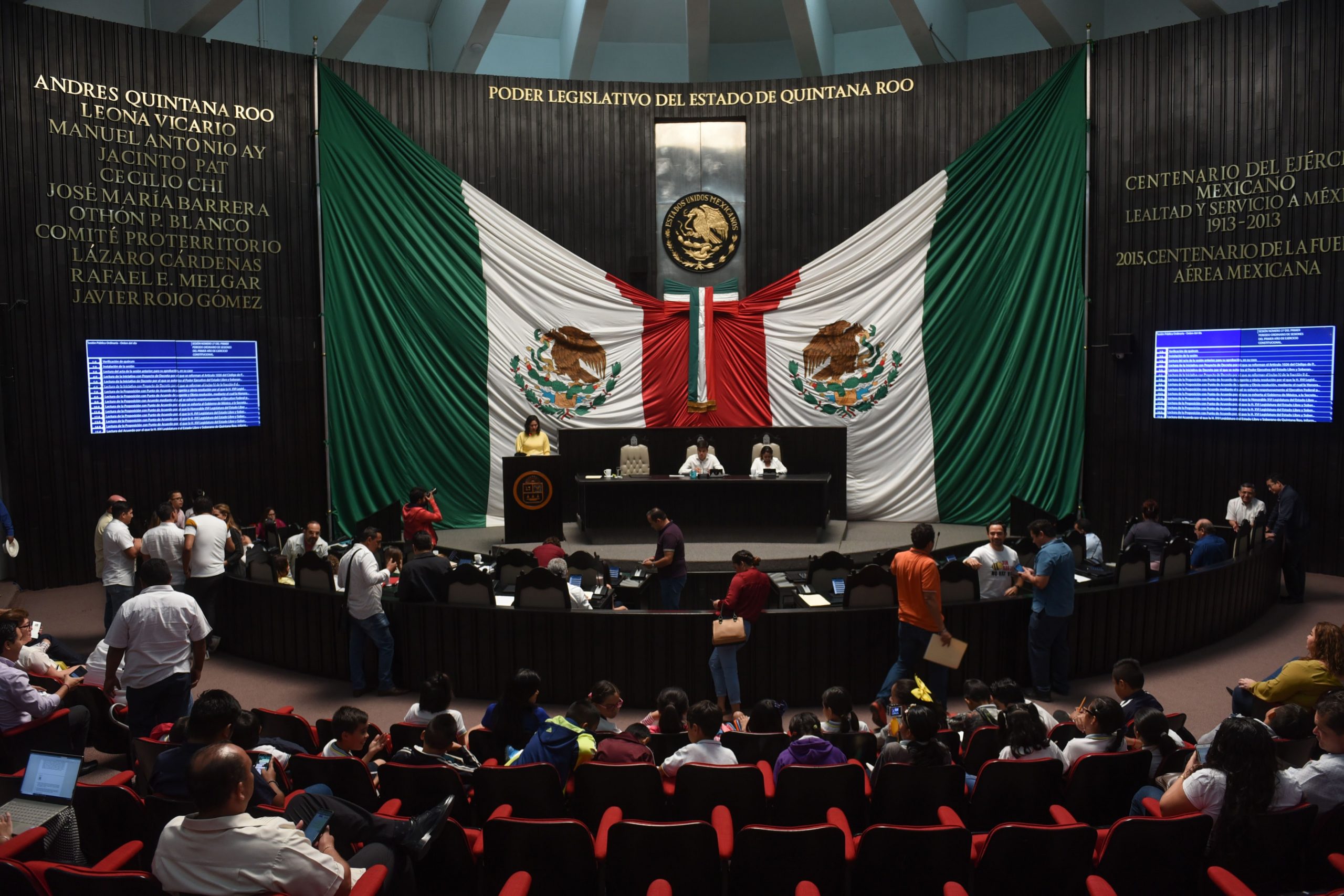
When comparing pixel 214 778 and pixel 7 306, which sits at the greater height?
pixel 7 306

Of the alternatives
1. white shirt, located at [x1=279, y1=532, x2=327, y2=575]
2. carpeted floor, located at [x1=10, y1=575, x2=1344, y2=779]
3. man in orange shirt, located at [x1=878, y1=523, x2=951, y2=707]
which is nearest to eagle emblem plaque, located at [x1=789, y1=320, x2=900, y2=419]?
carpeted floor, located at [x1=10, y1=575, x2=1344, y2=779]

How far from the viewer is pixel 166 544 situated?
25.3ft

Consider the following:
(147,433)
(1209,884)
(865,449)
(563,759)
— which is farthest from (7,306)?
(1209,884)

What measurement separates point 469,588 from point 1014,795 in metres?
4.33

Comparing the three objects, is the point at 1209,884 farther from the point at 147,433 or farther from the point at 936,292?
the point at 147,433

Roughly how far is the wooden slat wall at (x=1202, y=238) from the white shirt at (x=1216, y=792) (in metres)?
8.65

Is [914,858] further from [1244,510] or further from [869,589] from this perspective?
[1244,510]

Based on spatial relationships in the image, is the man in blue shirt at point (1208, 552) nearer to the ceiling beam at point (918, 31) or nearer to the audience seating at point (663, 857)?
the audience seating at point (663, 857)

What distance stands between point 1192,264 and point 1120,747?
9.01m

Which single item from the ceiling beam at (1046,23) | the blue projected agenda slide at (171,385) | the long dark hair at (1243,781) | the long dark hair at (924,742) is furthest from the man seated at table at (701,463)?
the long dark hair at (1243,781)

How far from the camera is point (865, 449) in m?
13.5

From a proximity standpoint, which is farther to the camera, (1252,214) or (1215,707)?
(1252,214)

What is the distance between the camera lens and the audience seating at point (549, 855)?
3.50m

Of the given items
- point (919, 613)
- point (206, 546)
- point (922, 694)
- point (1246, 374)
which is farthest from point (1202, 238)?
point (206, 546)
